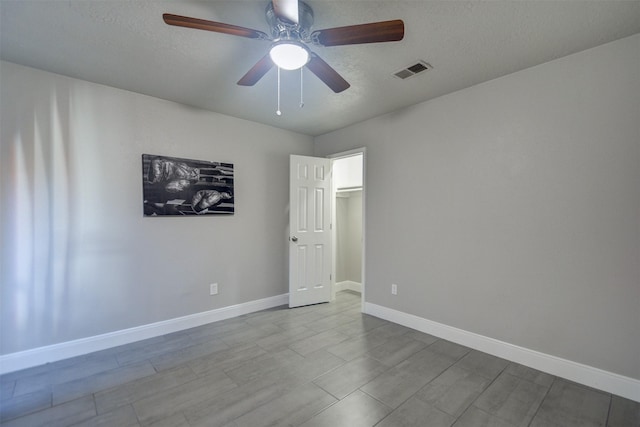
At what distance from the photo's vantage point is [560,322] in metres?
2.28

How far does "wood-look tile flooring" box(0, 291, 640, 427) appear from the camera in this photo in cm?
181

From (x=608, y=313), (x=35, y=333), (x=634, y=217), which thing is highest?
(x=634, y=217)

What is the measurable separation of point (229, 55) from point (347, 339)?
2841 millimetres

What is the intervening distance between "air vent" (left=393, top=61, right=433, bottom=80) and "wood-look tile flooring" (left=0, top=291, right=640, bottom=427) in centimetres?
256

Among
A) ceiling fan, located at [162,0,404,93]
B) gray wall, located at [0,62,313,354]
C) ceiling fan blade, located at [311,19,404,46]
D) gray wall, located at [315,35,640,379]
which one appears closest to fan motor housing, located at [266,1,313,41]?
ceiling fan, located at [162,0,404,93]

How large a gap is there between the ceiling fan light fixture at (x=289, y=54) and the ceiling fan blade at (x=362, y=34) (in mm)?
103

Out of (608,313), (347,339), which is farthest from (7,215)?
(608,313)

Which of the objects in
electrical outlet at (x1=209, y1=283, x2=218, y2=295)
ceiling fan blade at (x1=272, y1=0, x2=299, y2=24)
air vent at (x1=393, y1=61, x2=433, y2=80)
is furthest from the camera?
electrical outlet at (x1=209, y1=283, x2=218, y2=295)

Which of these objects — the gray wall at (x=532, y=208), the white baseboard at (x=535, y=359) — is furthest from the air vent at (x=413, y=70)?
the white baseboard at (x=535, y=359)

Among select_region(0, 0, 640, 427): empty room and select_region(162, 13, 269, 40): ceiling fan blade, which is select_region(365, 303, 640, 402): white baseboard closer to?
select_region(0, 0, 640, 427): empty room

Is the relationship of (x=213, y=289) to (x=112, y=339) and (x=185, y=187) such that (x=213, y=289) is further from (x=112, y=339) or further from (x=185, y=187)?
(x=185, y=187)

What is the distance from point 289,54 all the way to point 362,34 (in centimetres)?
46

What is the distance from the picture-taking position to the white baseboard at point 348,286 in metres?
4.81

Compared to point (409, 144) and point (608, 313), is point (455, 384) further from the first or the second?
point (409, 144)
